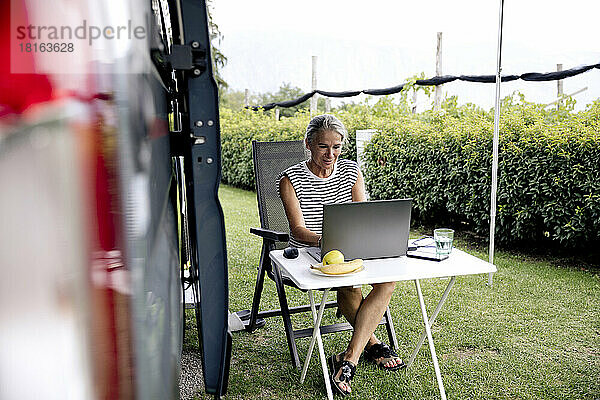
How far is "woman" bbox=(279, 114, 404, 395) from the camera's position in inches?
119

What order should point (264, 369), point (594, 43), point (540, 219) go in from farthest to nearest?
point (594, 43) < point (540, 219) < point (264, 369)

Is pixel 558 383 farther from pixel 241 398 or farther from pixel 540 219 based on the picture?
pixel 540 219

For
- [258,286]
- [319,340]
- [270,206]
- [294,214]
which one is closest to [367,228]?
[319,340]

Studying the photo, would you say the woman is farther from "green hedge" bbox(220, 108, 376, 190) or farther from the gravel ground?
"green hedge" bbox(220, 108, 376, 190)

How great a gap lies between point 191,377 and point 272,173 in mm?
1523

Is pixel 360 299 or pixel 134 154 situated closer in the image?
pixel 134 154

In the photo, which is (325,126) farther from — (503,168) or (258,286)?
(503,168)

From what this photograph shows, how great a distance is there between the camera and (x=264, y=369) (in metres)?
3.19

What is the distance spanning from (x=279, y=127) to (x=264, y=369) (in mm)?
A: 7421

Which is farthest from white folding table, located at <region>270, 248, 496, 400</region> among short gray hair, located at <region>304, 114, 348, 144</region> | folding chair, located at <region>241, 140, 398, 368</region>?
short gray hair, located at <region>304, 114, 348, 144</region>

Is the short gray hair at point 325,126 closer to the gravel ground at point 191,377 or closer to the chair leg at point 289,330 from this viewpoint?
the chair leg at point 289,330

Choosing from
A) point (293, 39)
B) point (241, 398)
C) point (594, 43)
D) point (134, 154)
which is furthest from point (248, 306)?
point (293, 39)

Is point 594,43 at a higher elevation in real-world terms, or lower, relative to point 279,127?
higher

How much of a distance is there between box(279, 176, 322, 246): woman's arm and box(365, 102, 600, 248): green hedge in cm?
292
